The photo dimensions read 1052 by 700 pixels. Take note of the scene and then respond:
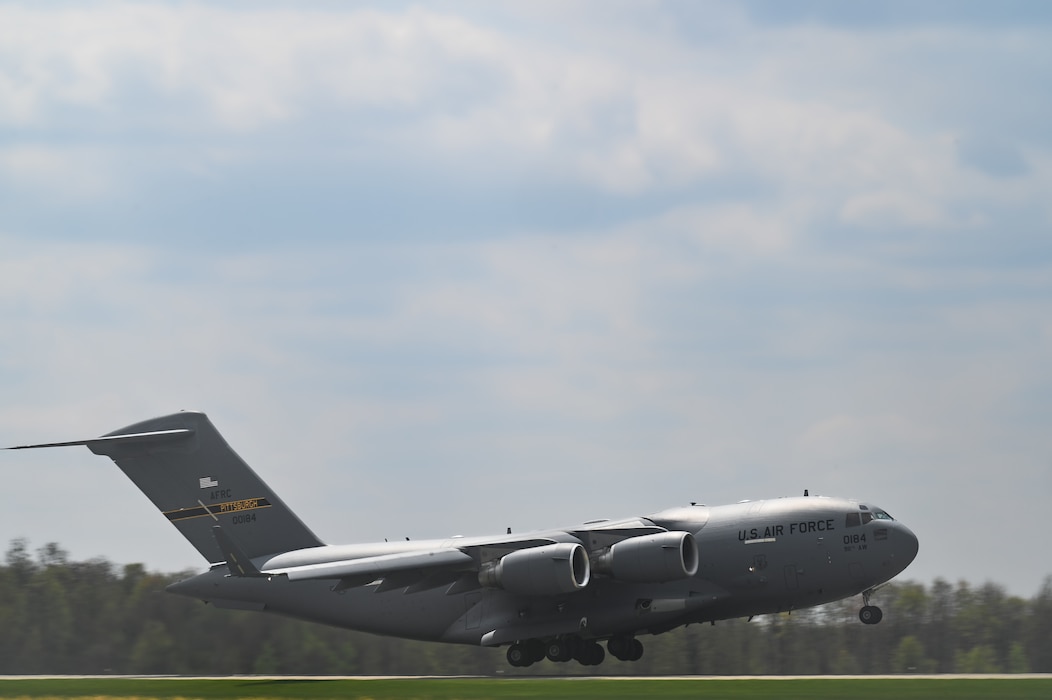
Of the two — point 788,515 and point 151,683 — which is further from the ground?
point 788,515

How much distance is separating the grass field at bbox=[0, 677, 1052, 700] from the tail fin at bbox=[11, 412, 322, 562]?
3274 millimetres

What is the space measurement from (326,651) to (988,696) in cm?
1647

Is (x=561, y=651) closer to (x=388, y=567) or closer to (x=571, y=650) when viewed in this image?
(x=571, y=650)

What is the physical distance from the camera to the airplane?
28.1 metres

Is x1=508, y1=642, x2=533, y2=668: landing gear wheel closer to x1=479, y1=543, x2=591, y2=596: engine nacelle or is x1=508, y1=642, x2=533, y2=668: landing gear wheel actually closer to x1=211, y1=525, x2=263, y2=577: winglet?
x1=479, y1=543, x2=591, y2=596: engine nacelle

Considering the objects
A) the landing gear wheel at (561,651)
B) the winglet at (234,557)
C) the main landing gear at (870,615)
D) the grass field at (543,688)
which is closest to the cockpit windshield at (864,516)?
the main landing gear at (870,615)

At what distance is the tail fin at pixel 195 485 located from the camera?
3216cm

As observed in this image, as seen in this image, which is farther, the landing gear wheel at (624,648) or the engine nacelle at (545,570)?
the landing gear wheel at (624,648)

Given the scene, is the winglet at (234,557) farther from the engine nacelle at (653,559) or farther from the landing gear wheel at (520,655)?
the engine nacelle at (653,559)

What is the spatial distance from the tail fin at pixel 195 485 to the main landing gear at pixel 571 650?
5.81m

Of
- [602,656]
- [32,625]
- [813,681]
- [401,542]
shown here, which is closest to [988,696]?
[813,681]

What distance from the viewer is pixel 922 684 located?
1000 inches

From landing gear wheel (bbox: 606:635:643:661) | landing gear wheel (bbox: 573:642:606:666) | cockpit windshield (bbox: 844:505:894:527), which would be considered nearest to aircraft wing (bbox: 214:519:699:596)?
landing gear wheel (bbox: 573:642:606:666)

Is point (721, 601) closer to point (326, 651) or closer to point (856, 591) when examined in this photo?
point (856, 591)
